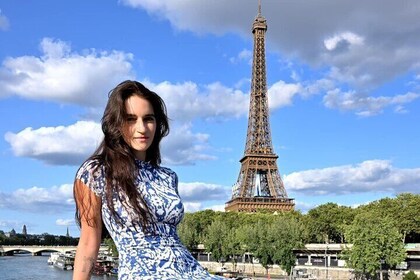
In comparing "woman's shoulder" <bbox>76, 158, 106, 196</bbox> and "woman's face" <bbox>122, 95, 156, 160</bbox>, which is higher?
"woman's face" <bbox>122, 95, 156, 160</bbox>

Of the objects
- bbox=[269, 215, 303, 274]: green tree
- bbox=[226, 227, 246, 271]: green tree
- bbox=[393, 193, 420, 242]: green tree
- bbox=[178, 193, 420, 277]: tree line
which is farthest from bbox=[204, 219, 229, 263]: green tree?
bbox=[393, 193, 420, 242]: green tree

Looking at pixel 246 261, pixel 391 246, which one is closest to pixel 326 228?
pixel 246 261

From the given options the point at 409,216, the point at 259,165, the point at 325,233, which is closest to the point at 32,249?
the point at 259,165

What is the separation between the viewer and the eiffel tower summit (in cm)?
9356

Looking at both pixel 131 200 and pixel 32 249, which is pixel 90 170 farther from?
pixel 32 249

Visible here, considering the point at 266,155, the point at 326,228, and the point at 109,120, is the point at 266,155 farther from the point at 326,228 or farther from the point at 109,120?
the point at 109,120

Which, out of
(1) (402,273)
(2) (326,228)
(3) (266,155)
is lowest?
(1) (402,273)

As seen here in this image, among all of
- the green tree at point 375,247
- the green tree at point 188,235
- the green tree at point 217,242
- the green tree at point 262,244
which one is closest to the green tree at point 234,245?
the green tree at point 217,242

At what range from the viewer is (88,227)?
2588 millimetres

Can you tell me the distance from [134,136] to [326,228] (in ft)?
237

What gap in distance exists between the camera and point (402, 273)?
48.9 meters

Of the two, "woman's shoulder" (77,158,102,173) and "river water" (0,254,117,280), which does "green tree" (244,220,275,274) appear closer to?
"river water" (0,254,117,280)

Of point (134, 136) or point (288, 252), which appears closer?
point (134, 136)

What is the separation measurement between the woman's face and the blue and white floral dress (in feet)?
0.29
